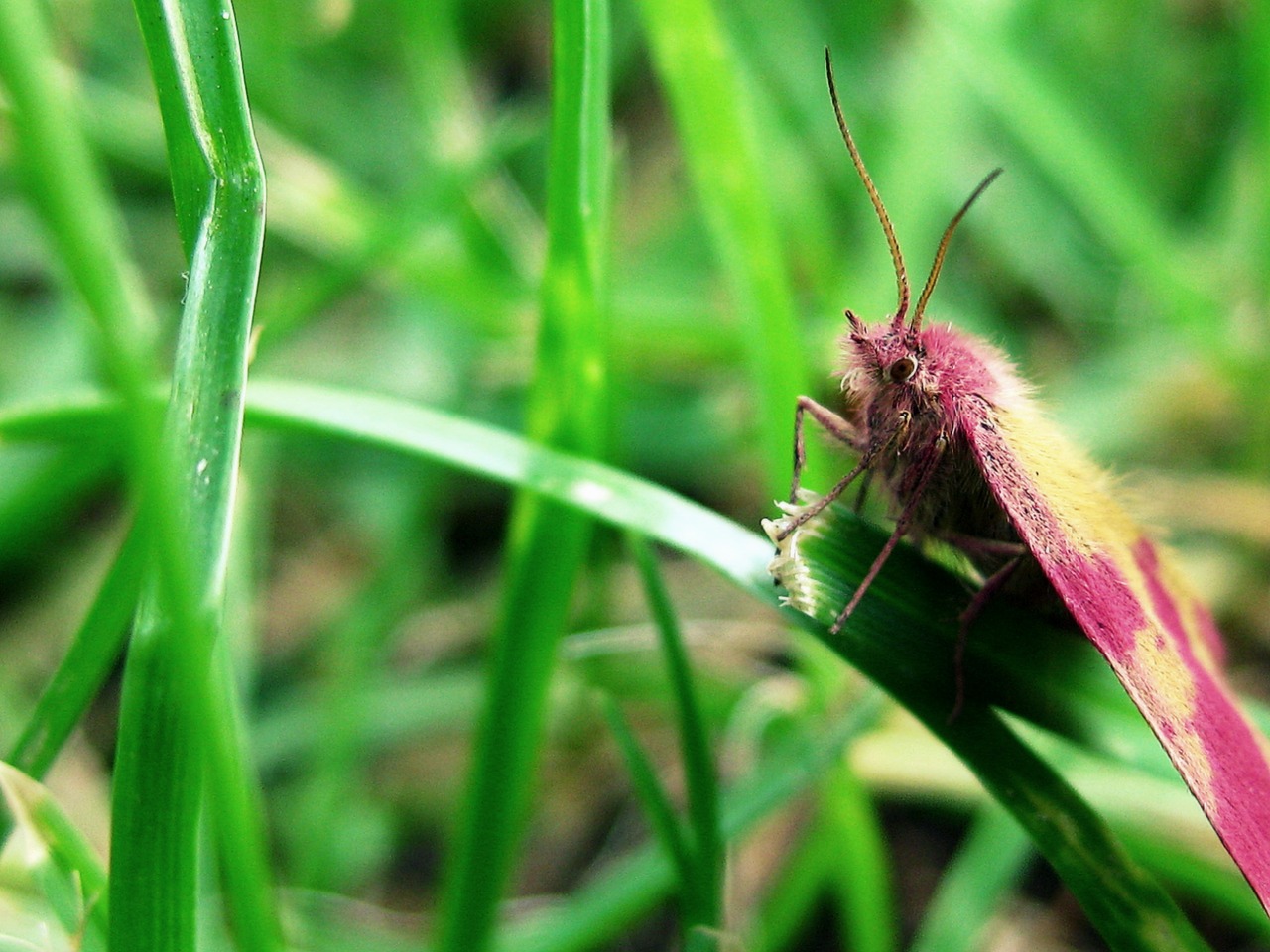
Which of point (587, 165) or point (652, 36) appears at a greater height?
point (652, 36)

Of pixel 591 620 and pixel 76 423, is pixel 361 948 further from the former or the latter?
pixel 76 423

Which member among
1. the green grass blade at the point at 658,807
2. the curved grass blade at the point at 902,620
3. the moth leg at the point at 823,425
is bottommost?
the green grass blade at the point at 658,807

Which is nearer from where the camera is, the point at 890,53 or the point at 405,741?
the point at 405,741

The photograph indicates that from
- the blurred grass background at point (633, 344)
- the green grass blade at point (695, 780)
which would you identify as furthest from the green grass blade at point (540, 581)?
the green grass blade at point (695, 780)

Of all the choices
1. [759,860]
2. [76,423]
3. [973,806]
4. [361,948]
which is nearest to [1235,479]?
[973,806]

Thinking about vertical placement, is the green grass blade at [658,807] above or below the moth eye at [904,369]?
below

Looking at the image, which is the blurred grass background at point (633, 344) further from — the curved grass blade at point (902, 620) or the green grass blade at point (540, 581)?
the curved grass blade at point (902, 620)

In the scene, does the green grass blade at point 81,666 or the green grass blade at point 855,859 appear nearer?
the green grass blade at point 81,666
